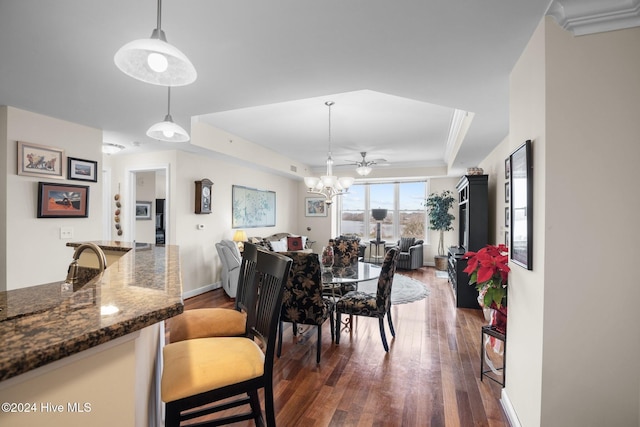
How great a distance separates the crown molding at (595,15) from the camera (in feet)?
4.41

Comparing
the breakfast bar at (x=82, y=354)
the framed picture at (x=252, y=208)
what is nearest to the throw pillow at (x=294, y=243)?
the framed picture at (x=252, y=208)

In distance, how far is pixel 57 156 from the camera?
10.4 ft

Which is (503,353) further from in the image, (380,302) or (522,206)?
(522,206)

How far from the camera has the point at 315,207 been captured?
26.7ft

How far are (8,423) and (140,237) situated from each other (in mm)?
6615

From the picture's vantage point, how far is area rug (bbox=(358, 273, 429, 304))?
4609mm

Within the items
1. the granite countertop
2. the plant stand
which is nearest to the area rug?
the plant stand

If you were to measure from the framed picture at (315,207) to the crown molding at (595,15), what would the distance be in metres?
6.68

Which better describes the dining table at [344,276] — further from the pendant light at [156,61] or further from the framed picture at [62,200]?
the framed picture at [62,200]

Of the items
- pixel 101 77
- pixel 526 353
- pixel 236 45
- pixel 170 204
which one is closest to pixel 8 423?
pixel 236 45

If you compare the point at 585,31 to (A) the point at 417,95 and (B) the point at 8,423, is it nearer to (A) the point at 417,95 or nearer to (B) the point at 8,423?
(A) the point at 417,95

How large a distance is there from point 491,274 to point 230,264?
3609 millimetres

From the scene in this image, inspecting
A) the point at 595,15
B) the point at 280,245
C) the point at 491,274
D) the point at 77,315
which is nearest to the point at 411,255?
the point at 280,245

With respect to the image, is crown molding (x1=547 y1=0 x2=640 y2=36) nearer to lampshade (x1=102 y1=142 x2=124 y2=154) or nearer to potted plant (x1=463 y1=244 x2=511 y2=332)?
potted plant (x1=463 y1=244 x2=511 y2=332)
